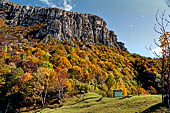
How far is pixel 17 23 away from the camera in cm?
12950

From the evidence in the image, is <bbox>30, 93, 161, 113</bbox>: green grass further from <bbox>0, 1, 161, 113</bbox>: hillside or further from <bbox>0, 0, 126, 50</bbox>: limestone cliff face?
<bbox>0, 0, 126, 50</bbox>: limestone cliff face

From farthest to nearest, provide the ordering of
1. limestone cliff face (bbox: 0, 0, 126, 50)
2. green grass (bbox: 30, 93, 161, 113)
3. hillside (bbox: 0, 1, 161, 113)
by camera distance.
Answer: limestone cliff face (bbox: 0, 0, 126, 50)
hillside (bbox: 0, 1, 161, 113)
green grass (bbox: 30, 93, 161, 113)

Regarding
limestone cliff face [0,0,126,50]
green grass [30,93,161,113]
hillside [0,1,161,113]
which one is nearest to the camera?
green grass [30,93,161,113]

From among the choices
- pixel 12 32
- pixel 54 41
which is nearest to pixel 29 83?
pixel 54 41

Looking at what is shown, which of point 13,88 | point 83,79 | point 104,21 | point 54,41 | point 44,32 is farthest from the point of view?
point 104,21

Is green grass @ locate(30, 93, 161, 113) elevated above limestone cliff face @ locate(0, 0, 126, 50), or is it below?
below

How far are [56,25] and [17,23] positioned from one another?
155ft

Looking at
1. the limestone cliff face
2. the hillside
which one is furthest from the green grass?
the limestone cliff face

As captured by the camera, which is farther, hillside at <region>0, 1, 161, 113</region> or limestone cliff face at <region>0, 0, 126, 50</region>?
limestone cliff face at <region>0, 0, 126, 50</region>

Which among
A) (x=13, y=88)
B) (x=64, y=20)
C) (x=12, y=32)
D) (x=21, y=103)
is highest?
(x=64, y=20)

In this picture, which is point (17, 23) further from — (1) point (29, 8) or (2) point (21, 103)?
(2) point (21, 103)

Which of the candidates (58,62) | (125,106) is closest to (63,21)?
(58,62)

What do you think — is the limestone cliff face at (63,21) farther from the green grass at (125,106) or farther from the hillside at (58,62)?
the green grass at (125,106)

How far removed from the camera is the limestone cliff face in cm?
12756
